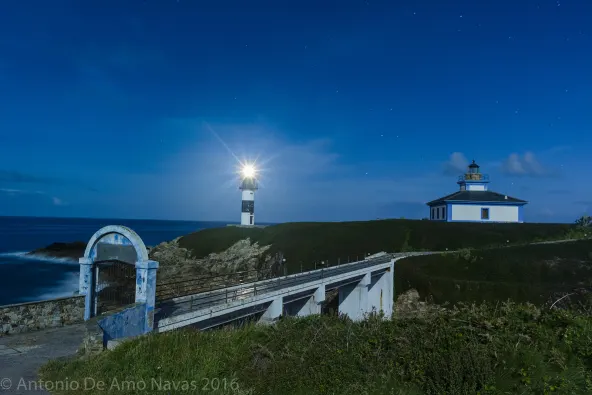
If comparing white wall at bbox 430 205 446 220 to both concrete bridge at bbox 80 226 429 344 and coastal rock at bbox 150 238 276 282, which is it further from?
concrete bridge at bbox 80 226 429 344

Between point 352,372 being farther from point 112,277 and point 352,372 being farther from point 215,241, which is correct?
point 215,241

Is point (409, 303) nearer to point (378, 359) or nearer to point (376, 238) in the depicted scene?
point (376, 238)

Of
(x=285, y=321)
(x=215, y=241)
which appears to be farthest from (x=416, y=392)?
(x=215, y=241)

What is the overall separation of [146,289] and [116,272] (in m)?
2.31

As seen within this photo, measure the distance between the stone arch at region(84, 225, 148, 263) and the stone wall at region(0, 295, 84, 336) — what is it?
1747 mm

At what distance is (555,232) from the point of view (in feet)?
161

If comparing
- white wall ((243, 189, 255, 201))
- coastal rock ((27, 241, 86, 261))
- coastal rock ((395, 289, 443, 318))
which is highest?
white wall ((243, 189, 255, 201))

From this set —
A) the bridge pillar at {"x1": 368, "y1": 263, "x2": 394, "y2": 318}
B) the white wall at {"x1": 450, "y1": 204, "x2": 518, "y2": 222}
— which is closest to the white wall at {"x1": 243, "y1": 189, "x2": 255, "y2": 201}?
the white wall at {"x1": 450, "y1": 204, "x2": 518, "y2": 222}

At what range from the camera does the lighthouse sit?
64.2 meters

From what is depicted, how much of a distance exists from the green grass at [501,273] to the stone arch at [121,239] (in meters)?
26.3

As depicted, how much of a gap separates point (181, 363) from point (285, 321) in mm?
3153

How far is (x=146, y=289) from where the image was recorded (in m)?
12.3

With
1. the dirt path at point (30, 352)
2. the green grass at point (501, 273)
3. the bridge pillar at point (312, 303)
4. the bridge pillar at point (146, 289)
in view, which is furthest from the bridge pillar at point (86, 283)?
the green grass at point (501, 273)

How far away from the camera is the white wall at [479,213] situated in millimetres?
55156
